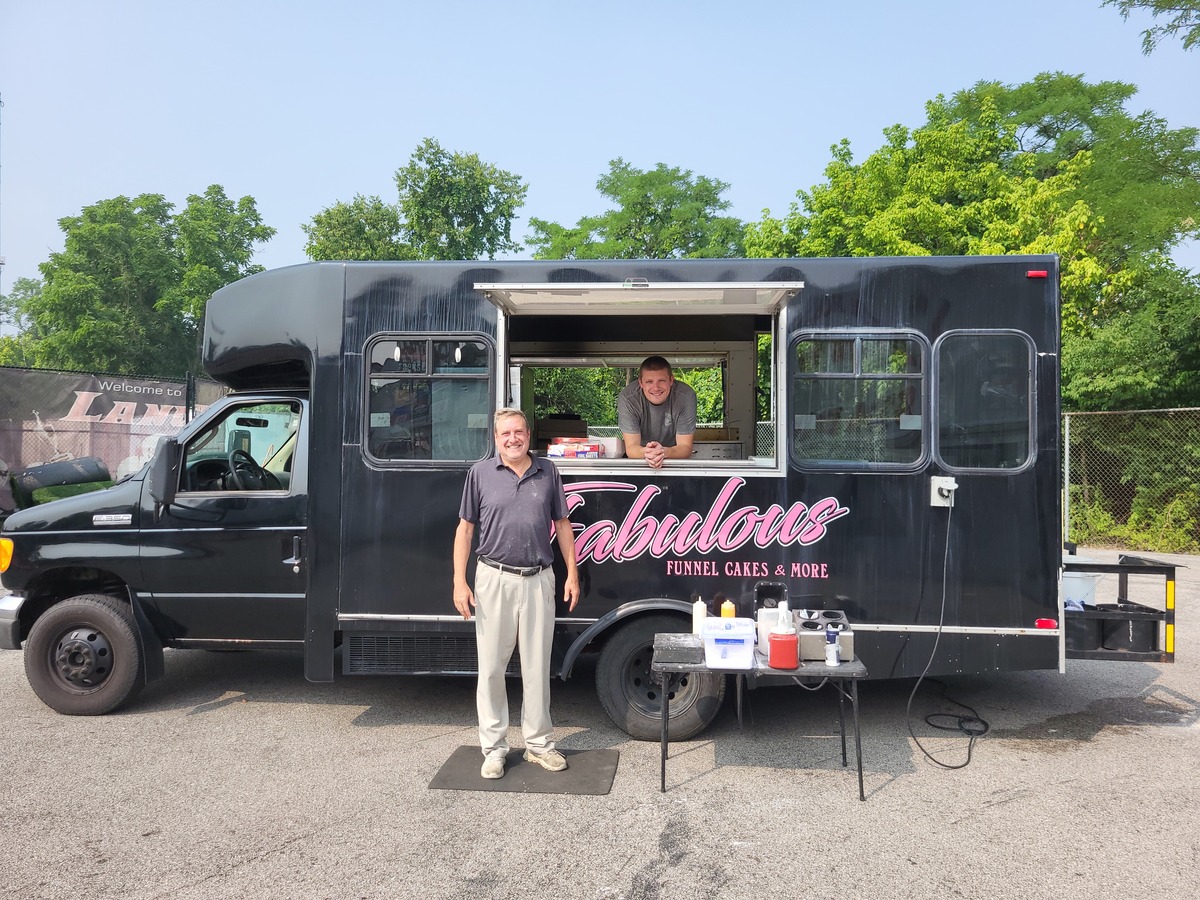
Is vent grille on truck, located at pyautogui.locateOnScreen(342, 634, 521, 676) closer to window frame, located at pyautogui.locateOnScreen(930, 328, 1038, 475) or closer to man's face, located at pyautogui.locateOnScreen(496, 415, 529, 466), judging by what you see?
man's face, located at pyautogui.locateOnScreen(496, 415, 529, 466)

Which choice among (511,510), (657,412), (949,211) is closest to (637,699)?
(511,510)

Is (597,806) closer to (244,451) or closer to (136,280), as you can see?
(244,451)

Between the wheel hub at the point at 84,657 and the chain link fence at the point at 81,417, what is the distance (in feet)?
19.5

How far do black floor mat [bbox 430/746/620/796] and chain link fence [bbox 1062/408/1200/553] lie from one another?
10867 mm

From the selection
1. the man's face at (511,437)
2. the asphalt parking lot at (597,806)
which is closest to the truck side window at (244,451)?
the asphalt parking lot at (597,806)

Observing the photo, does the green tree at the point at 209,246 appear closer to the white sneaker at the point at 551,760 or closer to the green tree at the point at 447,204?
the green tree at the point at 447,204

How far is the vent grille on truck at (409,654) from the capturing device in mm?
4965

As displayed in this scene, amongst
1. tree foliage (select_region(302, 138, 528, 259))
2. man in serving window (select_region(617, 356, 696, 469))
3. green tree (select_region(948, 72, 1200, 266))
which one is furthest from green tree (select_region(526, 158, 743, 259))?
man in serving window (select_region(617, 356, 696, 469))

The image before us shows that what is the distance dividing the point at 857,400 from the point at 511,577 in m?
2.23

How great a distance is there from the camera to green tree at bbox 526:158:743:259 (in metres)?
33.9

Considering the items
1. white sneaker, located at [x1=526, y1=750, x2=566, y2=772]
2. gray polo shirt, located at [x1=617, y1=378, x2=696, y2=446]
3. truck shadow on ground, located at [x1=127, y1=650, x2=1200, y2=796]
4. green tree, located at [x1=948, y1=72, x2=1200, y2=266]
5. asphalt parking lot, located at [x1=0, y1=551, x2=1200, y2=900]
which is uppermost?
green tree, located at [x1=948, y1=72, x2=1200, y2=266]

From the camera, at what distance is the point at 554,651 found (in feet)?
16.2

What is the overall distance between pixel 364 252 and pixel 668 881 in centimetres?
3077

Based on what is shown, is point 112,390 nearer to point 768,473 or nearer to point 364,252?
point 768,473
